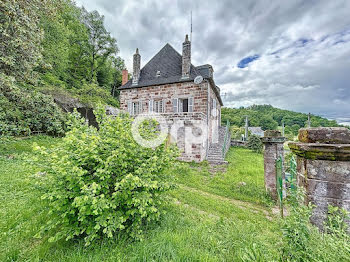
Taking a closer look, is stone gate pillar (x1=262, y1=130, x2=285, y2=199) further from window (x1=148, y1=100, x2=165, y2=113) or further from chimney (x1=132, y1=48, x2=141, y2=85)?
chimney (x1=132, y1=48, x2=141, y2=85)

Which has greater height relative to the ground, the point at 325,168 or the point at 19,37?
the point at 19,37

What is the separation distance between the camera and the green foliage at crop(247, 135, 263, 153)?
13.4 metres

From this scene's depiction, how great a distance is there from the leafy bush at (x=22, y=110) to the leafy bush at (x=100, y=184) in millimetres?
4088

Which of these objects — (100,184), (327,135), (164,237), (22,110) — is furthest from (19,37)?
(327,135)

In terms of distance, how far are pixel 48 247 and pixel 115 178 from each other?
3.63 ft

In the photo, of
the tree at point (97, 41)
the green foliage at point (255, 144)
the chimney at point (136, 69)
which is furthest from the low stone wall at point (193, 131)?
the tree at point (97, 41)

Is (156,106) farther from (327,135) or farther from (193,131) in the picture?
(327,135)

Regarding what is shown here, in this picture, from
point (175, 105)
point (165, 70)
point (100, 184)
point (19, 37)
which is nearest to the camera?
point (100, 184)

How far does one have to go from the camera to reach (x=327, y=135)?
1.36 metres

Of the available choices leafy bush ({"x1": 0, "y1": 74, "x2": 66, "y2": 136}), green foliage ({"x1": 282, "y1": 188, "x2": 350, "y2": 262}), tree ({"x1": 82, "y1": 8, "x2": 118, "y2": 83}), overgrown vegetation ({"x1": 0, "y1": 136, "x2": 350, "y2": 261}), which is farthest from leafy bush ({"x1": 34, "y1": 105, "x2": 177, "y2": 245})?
tree ({"x1": 82, "y1": 8, "x2": 118, "y2": 83})

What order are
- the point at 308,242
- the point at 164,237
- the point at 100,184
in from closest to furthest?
1. the point at 308,242
2. the point at 100,184
3. the point at 164,237

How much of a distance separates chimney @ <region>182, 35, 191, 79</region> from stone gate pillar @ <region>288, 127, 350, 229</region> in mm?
10157

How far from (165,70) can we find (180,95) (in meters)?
3.08

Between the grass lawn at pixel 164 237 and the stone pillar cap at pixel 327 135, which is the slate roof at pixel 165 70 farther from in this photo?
the stone pillar cap at pixel 327 135
